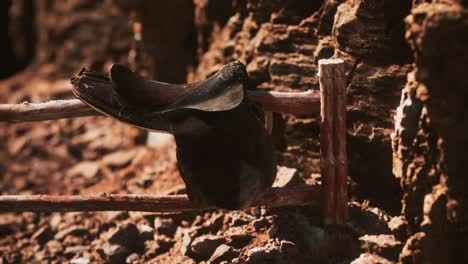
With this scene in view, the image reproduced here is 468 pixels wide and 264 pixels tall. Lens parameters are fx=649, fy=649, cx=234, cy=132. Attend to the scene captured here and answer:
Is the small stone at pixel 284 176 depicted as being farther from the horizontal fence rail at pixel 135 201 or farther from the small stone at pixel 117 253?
the small stone at pixel 117 253

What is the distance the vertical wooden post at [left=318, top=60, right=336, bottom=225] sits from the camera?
367 cm

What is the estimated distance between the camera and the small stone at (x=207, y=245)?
13.8 feet

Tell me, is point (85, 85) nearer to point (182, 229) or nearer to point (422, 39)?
point (182, 229)

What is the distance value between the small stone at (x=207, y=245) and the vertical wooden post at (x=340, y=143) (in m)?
0.80

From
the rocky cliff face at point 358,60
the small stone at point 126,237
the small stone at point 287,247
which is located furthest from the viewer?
the small stone at point 126,237

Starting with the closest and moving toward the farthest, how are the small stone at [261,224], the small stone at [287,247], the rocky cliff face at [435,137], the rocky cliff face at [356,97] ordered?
1. the rocky cliff face at [435,137]
2. the rocky cliff face at [356,97]
3. the small stone at [287,247]
4. the small stone at [261,224]

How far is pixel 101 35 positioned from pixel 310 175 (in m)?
4.87

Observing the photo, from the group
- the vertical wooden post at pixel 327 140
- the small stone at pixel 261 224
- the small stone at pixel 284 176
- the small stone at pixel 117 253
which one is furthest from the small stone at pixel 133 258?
the vertical wooden post at pixel 327 140

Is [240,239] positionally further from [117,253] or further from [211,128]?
[211,128]

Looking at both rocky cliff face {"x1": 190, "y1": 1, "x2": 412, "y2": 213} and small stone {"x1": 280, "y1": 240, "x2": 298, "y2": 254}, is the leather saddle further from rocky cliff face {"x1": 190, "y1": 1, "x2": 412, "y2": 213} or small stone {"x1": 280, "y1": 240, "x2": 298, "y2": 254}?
rocky cliff face {"x1": 190, "y1": 1, "x2": 412, "y2": 213}

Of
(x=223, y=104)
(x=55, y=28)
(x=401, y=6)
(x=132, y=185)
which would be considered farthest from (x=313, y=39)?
(x=55, y=28)

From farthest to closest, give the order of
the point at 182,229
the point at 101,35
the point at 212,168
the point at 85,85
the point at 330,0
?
the point at 101,35 < the point at 182,229 < the point at 330,0 < the point at 85,85 < the point at 212,168

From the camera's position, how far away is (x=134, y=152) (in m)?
6.58

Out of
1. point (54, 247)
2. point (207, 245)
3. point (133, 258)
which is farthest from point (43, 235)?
point (207, 245)
